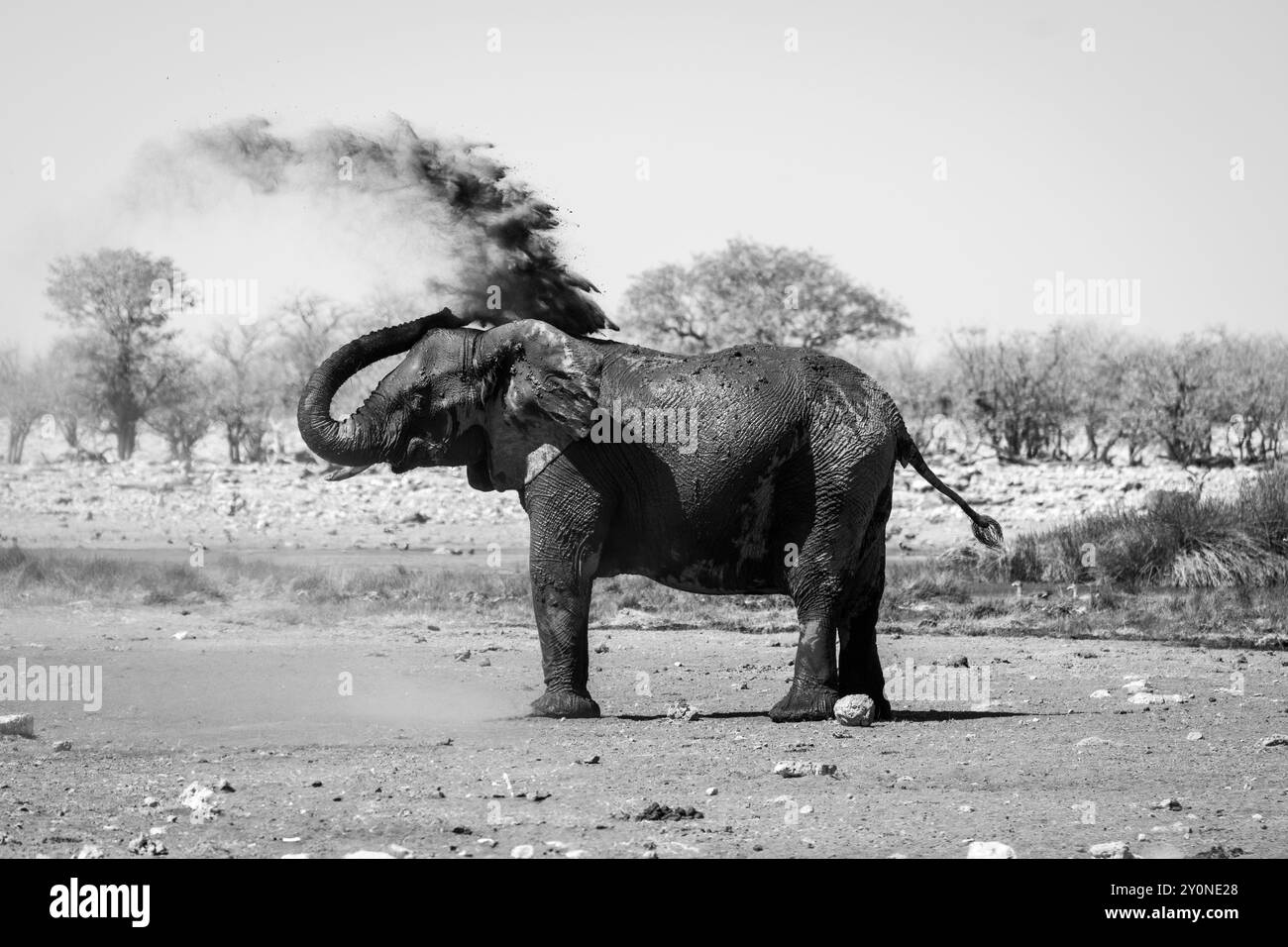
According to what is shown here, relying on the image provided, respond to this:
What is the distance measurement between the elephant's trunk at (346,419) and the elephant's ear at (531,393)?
0.83 m

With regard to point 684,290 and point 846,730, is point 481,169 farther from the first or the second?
point 684,290

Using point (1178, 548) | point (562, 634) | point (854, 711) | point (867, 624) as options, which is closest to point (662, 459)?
point (562, 634)

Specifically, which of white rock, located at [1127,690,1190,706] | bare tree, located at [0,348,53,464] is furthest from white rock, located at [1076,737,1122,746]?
bare tree, located at [0,348,53,464]

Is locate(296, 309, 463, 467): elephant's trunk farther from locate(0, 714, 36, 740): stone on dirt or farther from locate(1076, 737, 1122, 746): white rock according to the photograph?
locate(1076, 737, 1122, 746): white rock

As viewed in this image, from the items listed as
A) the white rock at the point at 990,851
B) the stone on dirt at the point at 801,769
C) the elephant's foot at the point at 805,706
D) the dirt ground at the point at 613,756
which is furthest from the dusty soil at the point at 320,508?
the white rock at the point at 990,851

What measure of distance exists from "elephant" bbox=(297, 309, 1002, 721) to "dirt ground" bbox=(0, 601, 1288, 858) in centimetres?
82

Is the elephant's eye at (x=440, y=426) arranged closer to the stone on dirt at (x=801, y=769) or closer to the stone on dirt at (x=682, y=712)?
the stone on dirt at (x=682, y=712)

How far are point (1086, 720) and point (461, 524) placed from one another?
67.8 ft

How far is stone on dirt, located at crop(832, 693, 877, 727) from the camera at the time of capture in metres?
13.2

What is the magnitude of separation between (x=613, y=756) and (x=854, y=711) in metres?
2.21

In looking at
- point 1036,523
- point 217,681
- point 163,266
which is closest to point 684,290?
point 163,266

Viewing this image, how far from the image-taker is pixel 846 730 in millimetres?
13023

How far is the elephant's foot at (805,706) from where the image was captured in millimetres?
13438

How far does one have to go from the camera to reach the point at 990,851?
8812mm
